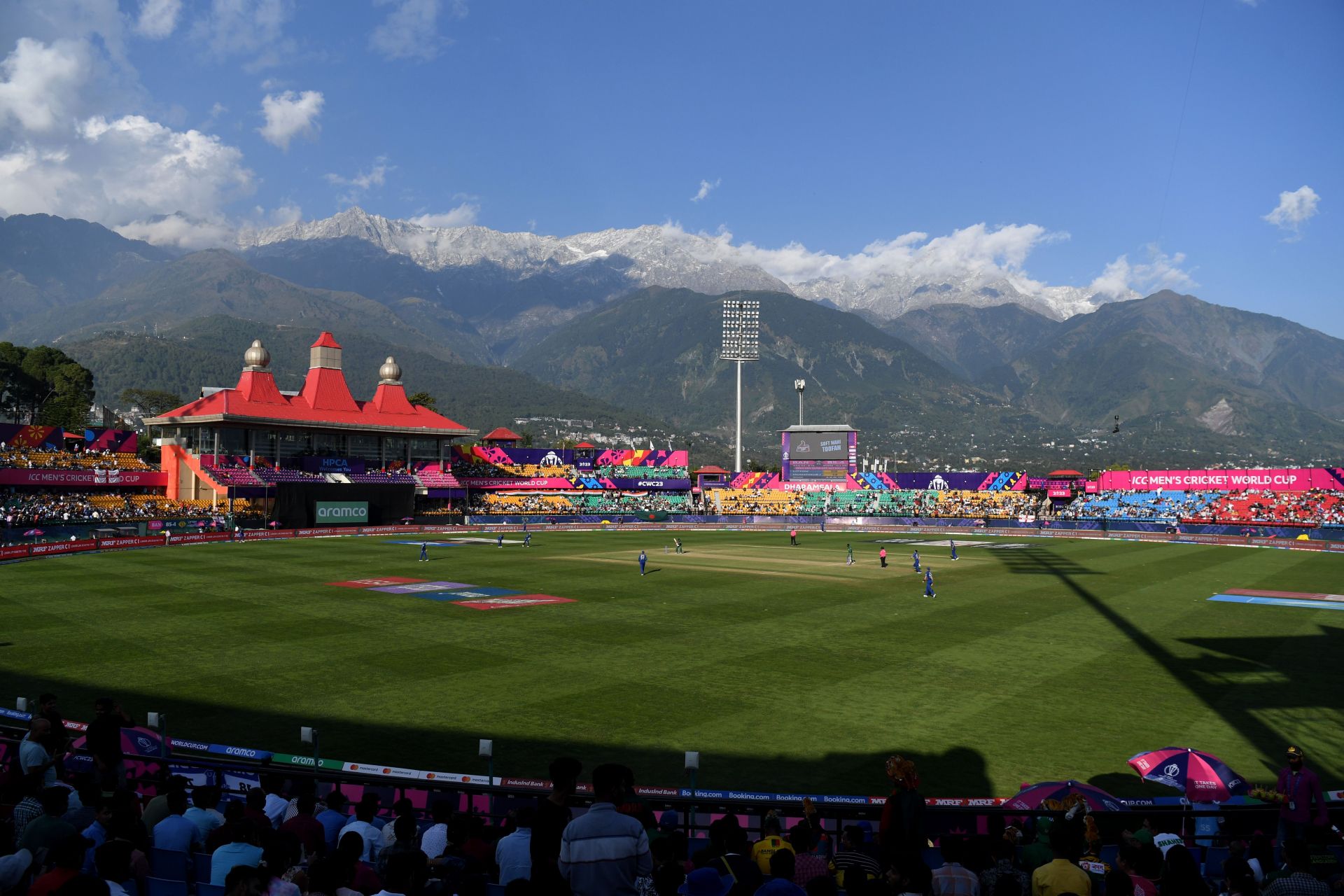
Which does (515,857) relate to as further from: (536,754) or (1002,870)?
(536,754)

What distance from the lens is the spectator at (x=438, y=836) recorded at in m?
8.74

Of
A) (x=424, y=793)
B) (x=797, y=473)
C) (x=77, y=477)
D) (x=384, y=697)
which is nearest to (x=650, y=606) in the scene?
(x=384, y=697)

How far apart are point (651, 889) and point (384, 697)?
15.5 meters

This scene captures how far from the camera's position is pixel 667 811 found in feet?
32.9

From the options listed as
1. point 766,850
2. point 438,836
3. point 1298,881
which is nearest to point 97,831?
point 438,836

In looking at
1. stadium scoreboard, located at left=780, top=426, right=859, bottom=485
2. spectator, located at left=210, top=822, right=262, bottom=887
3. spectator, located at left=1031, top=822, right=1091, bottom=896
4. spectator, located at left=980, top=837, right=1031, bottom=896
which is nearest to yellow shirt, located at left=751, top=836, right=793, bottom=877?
spectator, located at left=980, top=837, right=1031, bottom=896

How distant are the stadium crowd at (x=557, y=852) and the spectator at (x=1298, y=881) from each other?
10 millimetres

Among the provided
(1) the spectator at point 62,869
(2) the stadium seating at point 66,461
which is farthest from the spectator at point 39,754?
(2) the stadium seating at point 66,461

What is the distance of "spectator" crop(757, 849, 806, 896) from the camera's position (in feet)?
19.2

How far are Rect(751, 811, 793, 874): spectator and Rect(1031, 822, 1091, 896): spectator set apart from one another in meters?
2.05

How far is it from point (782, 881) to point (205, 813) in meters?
6.24

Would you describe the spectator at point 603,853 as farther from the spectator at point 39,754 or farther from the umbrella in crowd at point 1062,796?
the spectator at point 39,754

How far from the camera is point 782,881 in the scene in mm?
5934

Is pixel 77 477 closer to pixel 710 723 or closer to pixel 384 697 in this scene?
pixel 384 697
